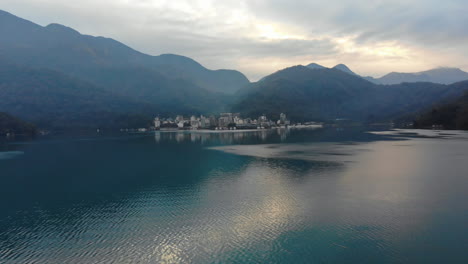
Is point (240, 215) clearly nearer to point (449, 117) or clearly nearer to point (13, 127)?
point (449, 117)

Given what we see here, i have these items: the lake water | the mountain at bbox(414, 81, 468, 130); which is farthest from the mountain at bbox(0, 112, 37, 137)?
the mountain at bbox(414, 81, 468, 130)

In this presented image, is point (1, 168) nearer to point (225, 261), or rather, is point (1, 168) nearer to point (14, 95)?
point (225, 261)

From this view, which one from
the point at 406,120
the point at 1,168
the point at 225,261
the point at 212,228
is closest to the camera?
the point at 225,261

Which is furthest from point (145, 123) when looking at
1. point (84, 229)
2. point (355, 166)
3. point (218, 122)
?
point (84, 229)

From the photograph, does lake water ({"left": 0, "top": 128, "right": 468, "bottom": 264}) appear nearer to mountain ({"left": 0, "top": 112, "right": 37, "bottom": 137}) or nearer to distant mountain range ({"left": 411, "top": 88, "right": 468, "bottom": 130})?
distant mountain range ({"left": 411, "top": 88, "right": 468, "bottom": 130})

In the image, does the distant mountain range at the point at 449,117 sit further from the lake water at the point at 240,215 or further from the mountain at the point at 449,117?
the lake water at the point at 240,215

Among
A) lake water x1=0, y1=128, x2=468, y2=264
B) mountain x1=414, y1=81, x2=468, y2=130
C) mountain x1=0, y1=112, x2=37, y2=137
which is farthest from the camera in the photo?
mountain x1=0, y1=112, x2=37, y2=137
